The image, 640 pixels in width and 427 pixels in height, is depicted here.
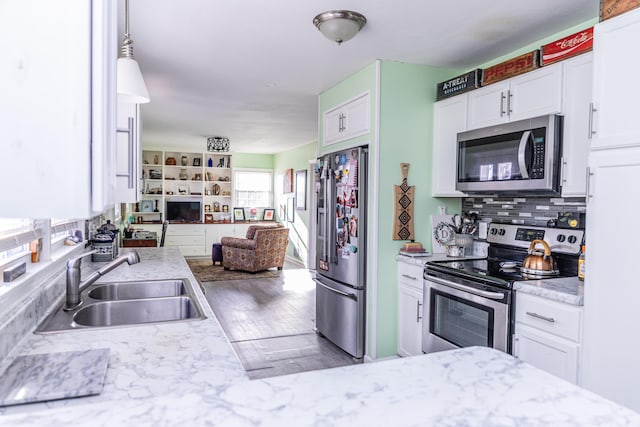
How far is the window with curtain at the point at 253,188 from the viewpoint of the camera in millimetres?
9781

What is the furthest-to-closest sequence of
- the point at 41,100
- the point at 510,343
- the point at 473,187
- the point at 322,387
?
the point at 473,187
the point at 510,343
the point at 322,387
the point at 41,100

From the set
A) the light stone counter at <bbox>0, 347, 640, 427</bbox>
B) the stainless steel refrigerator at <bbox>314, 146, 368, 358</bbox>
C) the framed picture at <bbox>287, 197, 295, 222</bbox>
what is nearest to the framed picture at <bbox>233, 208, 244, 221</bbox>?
the framed picture at <bbox>287, 197, 295, 222</bbox>

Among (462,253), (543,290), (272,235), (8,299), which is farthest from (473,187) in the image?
(272,235)

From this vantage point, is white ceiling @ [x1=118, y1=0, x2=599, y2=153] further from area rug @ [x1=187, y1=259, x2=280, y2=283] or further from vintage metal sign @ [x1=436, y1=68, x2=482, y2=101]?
area rug @ [x1=187, y1=259, x2=280, y2=283]

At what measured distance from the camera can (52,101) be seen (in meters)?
0.38

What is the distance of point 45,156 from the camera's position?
0.39 metres

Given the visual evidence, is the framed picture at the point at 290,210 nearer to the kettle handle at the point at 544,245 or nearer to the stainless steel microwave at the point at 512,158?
the stainless steel microwave at the point at 512,158

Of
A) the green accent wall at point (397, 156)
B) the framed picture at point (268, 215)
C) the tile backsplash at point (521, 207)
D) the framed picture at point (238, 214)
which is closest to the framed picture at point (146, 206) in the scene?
the framed picture at point (238, 214)

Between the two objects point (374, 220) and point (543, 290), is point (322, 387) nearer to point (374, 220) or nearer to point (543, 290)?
point (543, 290)

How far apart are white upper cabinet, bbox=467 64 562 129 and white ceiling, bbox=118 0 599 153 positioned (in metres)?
0.30

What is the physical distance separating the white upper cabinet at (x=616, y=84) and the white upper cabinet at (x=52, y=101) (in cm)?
203

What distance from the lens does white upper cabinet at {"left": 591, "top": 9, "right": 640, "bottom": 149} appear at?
69.6 inches

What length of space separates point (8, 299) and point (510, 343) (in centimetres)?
227

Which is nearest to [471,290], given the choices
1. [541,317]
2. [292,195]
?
[541,317]
